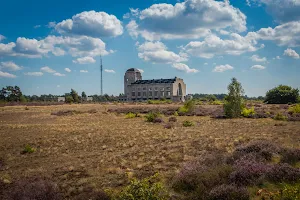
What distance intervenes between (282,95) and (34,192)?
72726mm

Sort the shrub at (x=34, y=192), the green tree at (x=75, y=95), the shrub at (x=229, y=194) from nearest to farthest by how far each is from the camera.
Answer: the shrub at (x=229, y=194) → the shrub at (x=34, y=192) → the green tree at (x=75, y=95)

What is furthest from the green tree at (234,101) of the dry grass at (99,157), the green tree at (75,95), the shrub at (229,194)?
the green tree at (75,95)

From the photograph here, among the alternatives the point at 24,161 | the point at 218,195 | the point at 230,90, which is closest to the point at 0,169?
the point at 24,161

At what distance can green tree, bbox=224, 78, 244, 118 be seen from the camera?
28.1m

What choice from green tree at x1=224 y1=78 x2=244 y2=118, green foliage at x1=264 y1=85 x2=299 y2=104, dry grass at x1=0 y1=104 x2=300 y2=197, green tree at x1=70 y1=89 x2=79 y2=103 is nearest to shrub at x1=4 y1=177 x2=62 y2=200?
dry grass at x1=0 y1=104 x2=300 y2=197

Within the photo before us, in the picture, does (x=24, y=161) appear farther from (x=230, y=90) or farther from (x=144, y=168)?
(x=230, y=90)

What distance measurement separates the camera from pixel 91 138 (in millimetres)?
16469

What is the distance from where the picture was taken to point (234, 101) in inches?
1133

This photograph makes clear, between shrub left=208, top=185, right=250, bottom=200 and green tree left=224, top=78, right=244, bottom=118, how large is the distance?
23.6 metres

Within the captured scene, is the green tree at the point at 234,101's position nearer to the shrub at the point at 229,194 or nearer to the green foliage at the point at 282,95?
the shrub at the point at 229,194

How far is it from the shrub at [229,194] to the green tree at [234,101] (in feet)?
77.6

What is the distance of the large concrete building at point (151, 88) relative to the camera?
134 meters

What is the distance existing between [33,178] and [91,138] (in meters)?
7.96

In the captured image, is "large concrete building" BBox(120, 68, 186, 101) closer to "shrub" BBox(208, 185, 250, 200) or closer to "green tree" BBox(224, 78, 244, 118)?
"green tree" BBox(224, 78, 244, 118)
